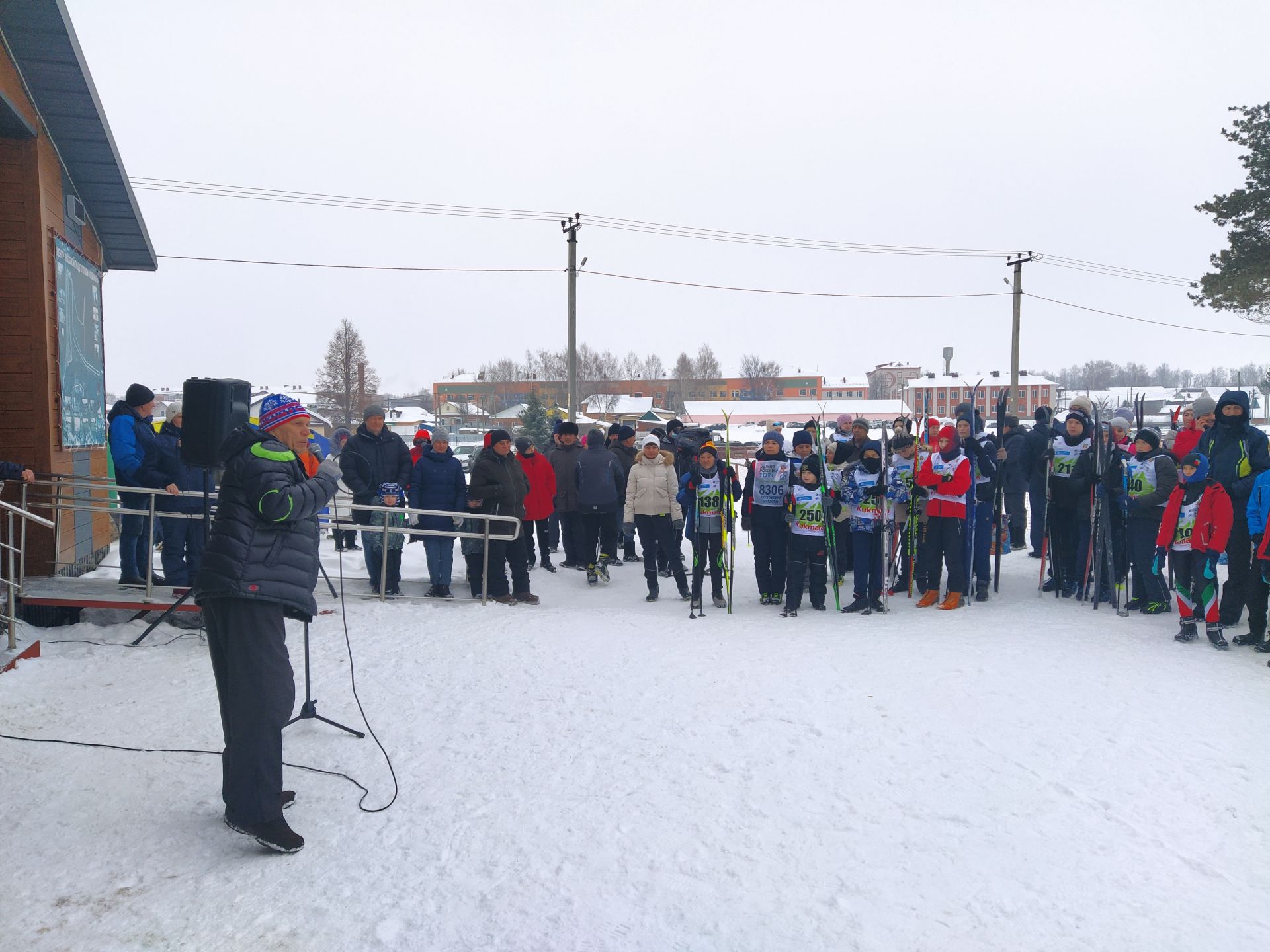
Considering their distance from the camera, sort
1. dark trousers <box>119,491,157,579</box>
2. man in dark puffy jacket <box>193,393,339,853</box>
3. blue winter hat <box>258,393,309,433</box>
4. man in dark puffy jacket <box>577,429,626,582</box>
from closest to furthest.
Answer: man in dark puffy jacket <box>193,393,339,853</box>, blue winter hat <box>258,393,309,433</box>, dark trousers <box>119,491,157,579</box>, man in dark puffy jacket <box>577,429,626,582</box>

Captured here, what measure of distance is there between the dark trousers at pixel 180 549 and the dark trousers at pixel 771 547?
511cm

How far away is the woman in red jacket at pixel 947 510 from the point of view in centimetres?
827

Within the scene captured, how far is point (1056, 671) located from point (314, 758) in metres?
4.70

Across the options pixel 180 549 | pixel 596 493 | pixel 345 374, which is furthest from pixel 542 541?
pixel 345 374

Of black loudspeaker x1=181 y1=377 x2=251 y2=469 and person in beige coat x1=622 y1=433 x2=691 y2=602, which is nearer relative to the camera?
black loudspeaker x1=181 y1=377 x2=251 y2=469

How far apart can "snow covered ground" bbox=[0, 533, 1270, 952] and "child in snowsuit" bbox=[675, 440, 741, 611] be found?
207 cm

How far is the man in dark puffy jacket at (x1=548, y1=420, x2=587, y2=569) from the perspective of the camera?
1089 centimetres

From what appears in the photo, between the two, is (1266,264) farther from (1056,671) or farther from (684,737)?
(684,737)

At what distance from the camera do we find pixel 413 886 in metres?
3.36

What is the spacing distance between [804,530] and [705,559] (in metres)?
1.02

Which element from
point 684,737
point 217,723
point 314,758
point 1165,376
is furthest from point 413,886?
point 1165,376

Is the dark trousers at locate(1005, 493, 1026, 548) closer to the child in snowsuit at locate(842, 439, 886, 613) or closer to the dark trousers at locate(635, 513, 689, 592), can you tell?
the child in snowsuit at locate(842, 439, 886, 613)

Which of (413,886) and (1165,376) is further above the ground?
(1165,376)

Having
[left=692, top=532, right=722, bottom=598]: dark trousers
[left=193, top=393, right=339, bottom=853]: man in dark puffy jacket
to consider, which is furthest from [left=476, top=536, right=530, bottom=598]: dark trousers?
[left=193, top=393, right=339, bottom=853]: man in dark puffy jacket
